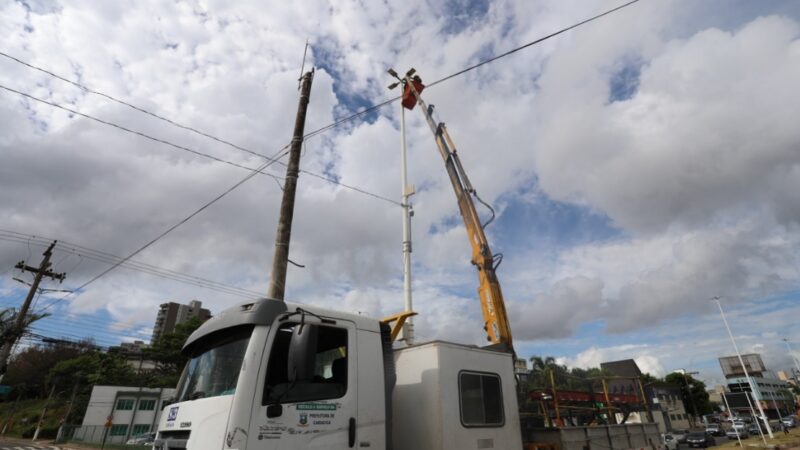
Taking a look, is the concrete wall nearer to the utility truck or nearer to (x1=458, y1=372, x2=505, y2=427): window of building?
the utility truck

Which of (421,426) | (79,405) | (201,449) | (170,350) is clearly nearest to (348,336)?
(421,426)

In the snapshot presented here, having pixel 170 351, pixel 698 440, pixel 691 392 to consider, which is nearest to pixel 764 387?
pixel 691 392

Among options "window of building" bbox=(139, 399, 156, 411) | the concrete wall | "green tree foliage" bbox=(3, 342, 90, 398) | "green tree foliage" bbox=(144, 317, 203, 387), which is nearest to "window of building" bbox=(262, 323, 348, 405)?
the concrete wall

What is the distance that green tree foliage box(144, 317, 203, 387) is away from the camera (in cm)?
Answer: 4512

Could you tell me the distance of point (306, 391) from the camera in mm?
4188

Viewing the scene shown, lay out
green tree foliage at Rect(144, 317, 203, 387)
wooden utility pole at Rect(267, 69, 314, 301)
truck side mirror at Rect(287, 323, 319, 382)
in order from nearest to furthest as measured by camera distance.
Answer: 1. truck side mirror at Rect(287, 323, 319, 382)
2. wooden utility pole at Rect(267, 69, 314, 301)
3. green tree foliage at Rect(144, 317, 203, 387)

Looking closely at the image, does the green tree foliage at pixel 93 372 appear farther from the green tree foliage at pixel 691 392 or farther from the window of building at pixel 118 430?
the green tree foliage at pixel 691 392

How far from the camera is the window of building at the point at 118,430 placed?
41531 millimetres

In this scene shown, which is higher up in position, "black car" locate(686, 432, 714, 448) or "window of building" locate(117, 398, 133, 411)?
"window of building" locate(117, 398, 133, 411)

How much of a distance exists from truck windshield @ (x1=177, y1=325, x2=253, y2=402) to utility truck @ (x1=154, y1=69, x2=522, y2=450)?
0.01 metres

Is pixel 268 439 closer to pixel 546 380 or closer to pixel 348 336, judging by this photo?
pixel 348 336

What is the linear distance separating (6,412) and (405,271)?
6886 centimetres

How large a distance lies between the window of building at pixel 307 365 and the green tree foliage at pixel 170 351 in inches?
1830

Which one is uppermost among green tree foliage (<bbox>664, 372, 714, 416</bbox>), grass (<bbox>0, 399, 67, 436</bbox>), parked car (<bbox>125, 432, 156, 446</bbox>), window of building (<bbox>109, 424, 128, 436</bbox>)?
green tree foliage (<bbox>664, 372, 714, 416</bbox>)
